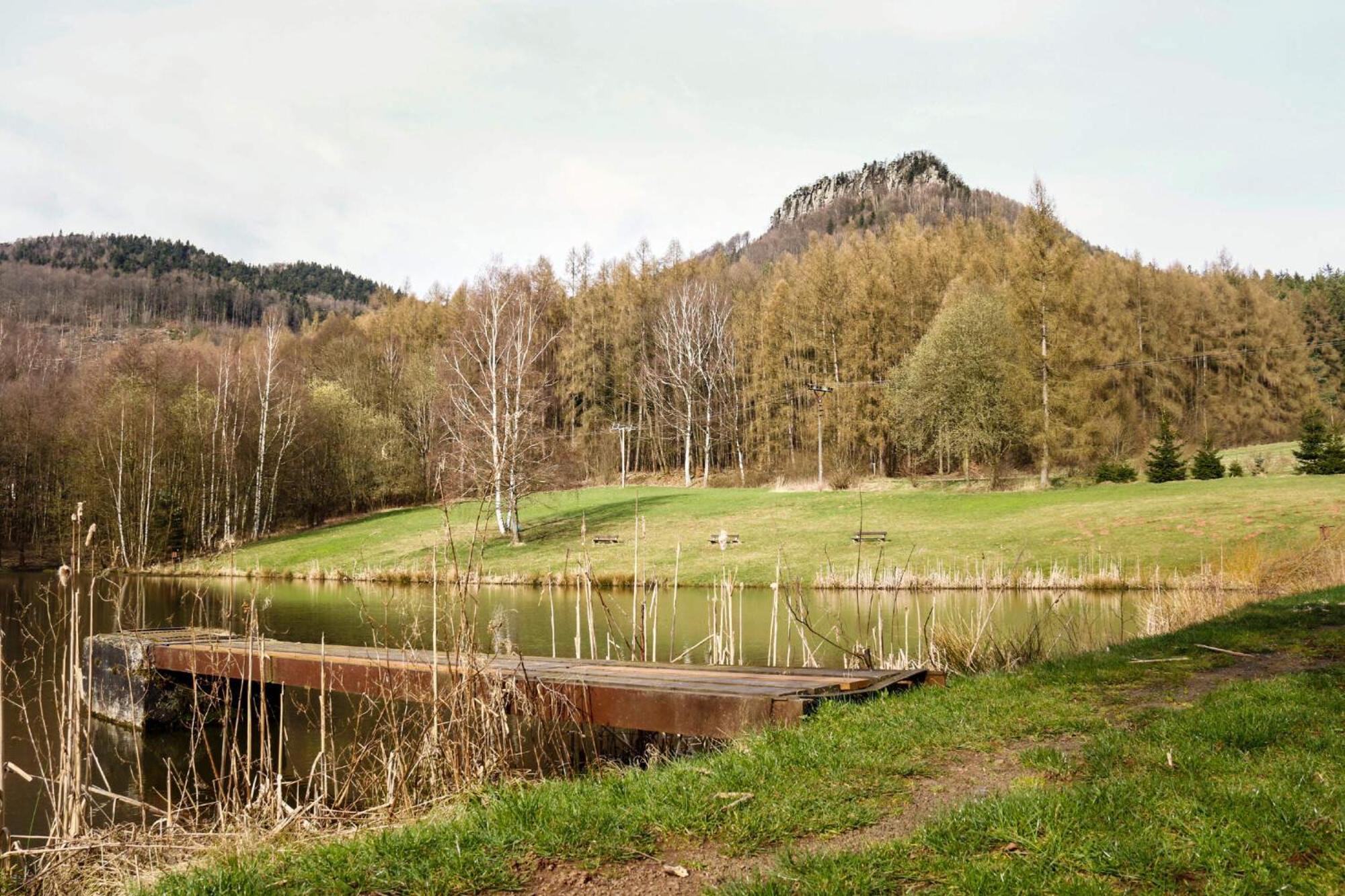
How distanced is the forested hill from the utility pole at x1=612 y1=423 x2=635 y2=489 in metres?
77.9

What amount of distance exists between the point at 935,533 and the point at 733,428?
823 inches

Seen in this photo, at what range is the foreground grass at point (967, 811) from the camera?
3.21 m

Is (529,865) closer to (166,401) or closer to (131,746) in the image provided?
(131,746)

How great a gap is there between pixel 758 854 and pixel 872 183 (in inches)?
5278

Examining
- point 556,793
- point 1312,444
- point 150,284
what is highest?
point 150,284

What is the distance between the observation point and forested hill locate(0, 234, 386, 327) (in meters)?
120

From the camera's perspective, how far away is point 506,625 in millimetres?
15023

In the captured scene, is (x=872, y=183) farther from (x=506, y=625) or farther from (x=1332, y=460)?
(x=506, y=625)

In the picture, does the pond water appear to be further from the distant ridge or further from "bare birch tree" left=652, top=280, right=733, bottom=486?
the distant ridge

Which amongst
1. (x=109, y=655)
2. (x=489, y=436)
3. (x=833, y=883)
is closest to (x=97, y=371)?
(x=489, y=436)

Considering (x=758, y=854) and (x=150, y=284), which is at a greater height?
(x=150, y=284)

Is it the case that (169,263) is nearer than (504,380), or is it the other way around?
(504,380)

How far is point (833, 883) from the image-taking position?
3111mm

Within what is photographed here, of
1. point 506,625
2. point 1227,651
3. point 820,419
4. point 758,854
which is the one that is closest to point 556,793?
point 758,854
